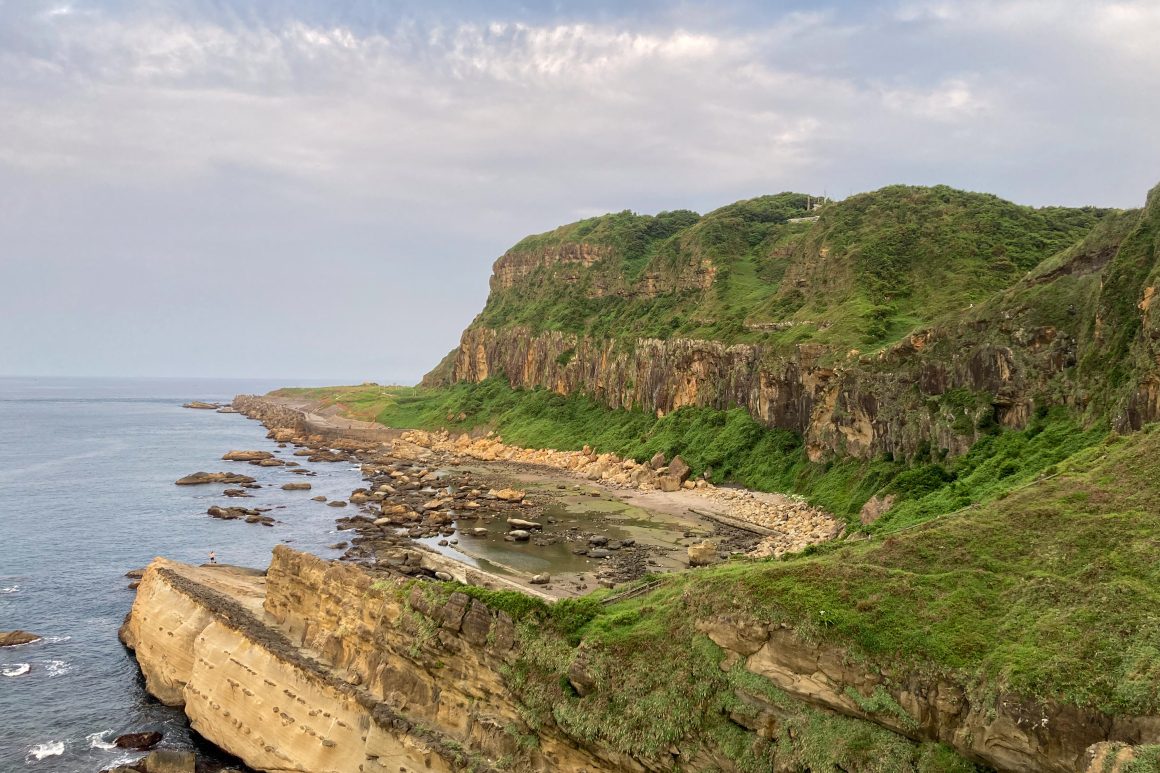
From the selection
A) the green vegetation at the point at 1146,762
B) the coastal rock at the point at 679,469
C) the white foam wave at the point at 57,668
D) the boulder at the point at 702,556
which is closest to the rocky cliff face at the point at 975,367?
the coastal rock at the point at 679,469

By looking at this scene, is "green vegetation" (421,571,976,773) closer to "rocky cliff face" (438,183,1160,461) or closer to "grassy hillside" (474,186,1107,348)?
"rocky cliff face" (438,183,1160,461)

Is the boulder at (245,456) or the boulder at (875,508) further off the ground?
the boulder at (875,508)

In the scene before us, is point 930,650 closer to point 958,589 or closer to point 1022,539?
point 958,589

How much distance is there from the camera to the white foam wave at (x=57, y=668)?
36000 mm

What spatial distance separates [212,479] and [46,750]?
63.4 metres

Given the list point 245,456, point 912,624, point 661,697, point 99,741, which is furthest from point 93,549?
point 912,624

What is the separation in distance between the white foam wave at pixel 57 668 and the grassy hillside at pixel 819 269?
203 ft

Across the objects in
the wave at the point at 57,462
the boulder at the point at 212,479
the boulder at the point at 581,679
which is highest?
the boulder at the point at 581,679

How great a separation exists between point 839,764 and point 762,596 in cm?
458

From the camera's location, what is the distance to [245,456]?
10894 cm

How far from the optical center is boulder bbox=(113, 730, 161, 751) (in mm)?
30109

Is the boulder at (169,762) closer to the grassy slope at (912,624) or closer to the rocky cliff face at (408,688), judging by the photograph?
the rocky cliff face at (408,688)

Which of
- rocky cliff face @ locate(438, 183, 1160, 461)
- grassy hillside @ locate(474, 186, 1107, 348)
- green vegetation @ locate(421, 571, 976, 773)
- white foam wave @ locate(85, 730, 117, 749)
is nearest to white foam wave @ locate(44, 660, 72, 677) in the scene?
white foam wave @ locate(85, 730, 117, 749)

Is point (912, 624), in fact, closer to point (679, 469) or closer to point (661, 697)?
point (661, 697)
